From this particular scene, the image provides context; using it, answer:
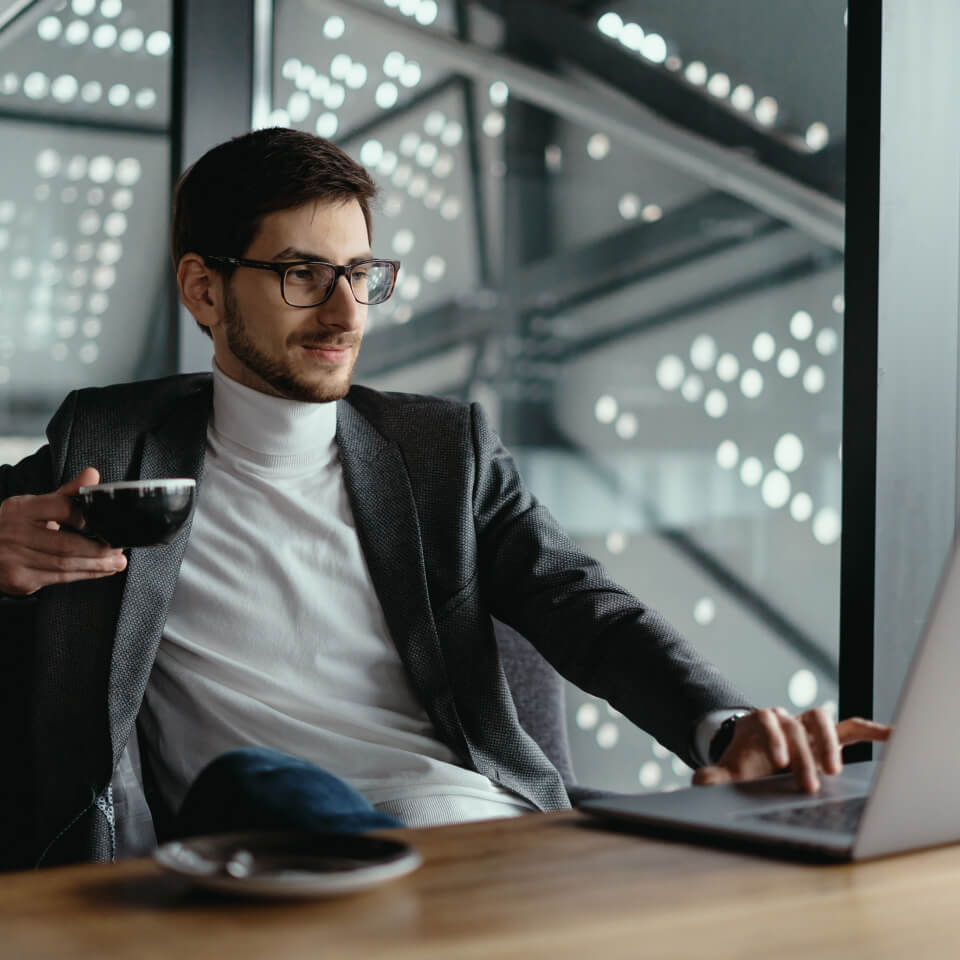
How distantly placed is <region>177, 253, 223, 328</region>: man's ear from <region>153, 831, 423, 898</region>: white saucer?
3.76 feet

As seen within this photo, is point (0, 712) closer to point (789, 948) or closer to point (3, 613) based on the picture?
point (3, 613)

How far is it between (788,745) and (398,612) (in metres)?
0.66

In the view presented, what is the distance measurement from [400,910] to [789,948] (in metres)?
0.22

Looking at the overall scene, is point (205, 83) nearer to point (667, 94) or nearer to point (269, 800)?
point (667, 94)

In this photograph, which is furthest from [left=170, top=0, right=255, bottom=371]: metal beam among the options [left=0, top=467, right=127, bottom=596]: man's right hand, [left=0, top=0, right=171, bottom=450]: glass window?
[left=0, top=467, right=127, bottom=596]: man's right hand

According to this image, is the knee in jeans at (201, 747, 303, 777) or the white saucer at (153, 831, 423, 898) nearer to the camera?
the white saucer at (153, 831, 423, 898)

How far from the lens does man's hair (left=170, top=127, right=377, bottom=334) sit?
1.75 metres

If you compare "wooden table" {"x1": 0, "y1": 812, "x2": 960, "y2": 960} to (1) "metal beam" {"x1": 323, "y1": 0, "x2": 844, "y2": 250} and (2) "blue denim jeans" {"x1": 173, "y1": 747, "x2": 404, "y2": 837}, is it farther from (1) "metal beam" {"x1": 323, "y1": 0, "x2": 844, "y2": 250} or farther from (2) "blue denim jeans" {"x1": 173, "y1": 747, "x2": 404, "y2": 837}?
(1) "metal beam" {"x1": 323, "y1": 0, "x2": 844, "y2": 250}

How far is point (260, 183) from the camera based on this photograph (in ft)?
5.76

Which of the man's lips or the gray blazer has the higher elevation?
the man's lips

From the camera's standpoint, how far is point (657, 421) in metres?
2.98

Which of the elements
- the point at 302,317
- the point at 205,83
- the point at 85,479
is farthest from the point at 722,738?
the point at 205,83

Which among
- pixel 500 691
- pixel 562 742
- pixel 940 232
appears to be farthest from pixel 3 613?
pixel 940 232

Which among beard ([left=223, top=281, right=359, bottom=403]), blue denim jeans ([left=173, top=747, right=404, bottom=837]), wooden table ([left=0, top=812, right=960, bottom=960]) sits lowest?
wooden table ([left=0, top=812, right=960, bottom=960])
